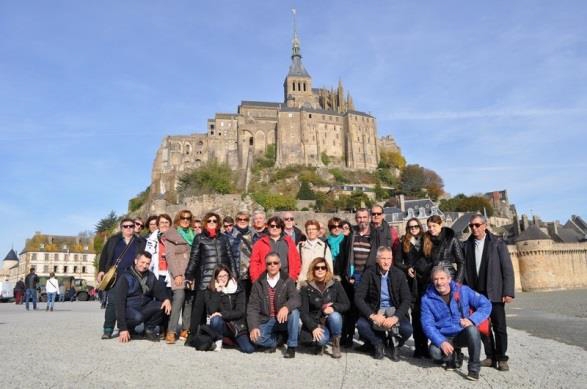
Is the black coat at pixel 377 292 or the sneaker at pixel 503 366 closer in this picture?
the sneaker at pixel 503 366

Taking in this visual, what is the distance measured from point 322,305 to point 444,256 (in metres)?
1.90

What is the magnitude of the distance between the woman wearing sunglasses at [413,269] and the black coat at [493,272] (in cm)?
72

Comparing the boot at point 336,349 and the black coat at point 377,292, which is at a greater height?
the black coat at point 377,292

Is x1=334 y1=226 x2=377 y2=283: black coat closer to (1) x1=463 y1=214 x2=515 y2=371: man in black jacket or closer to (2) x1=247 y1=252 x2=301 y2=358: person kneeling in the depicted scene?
(2) x1=247 y1=252 x2=301 y2=358: person kneeling

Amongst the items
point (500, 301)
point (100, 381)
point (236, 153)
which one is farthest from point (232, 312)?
point (236, 153)

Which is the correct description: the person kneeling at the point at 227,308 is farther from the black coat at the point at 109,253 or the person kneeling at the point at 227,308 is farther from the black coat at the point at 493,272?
the black coat at the point at 493,272

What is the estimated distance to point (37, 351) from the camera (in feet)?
21.9

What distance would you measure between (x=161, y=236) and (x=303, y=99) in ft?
297

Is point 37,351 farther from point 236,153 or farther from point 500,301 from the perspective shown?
point 236,153

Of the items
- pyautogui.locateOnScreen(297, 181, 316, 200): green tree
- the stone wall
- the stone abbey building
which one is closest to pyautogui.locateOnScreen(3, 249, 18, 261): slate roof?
the stone abbey building

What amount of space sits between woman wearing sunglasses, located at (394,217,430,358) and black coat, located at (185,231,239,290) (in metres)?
2.75

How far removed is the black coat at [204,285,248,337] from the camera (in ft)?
23.4

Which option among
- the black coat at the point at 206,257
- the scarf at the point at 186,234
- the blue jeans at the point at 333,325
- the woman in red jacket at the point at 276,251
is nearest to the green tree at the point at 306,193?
the scarf at the point at 186,234

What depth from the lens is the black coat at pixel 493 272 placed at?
630 centimetres
